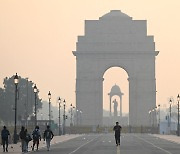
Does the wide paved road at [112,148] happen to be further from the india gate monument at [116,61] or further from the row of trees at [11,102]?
the india gate monument at [116,61]

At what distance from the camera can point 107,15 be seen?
172500 millimetres

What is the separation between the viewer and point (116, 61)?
549ft

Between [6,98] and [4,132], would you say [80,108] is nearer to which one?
[6,98]

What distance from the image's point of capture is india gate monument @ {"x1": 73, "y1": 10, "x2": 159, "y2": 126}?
167250mm

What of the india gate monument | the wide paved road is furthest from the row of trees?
the wide paved road

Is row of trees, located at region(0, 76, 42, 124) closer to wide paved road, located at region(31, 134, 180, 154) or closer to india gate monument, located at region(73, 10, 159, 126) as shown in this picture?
india gate monument, located at region(73, 10, 159, 126)

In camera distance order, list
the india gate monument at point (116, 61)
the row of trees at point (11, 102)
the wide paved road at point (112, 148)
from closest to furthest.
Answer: the wide paved road at point (112, 148) → the india gate monument at point (116, 61) → the row of trees at point (11, 102)

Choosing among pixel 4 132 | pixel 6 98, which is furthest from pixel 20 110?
pixel 4 132

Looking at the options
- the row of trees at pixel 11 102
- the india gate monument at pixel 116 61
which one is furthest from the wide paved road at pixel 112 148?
the india gate monument at pixel 116 61

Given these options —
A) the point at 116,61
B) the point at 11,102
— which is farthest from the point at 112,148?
the point at 11,102

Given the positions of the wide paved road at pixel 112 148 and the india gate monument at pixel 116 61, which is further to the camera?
the india gate monument at pixel 116 61

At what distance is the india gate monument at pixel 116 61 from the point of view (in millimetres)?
167250

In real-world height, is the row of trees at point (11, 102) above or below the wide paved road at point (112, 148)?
above

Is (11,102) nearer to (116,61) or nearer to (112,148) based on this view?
(116,61)
